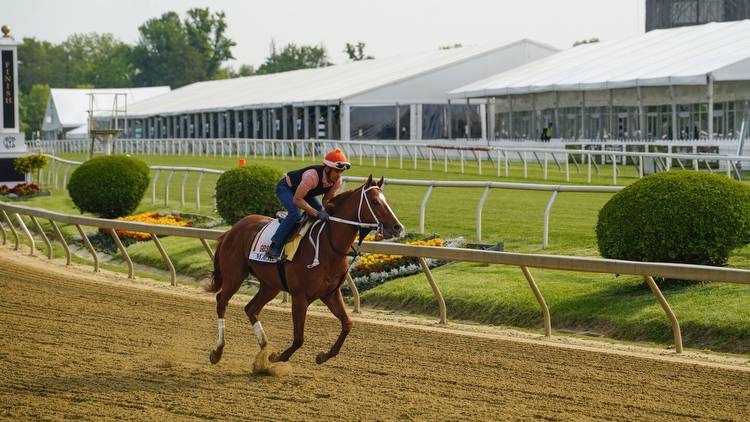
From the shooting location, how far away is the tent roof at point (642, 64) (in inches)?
1258

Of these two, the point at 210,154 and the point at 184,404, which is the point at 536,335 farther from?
the point at 210,154

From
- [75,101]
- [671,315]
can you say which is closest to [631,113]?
[671,315]

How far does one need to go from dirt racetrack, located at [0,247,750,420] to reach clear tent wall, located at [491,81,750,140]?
24.6m

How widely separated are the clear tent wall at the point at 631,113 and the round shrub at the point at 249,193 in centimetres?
1883

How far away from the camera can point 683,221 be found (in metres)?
11.1

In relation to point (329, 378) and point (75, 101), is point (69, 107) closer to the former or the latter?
point (75, 101)

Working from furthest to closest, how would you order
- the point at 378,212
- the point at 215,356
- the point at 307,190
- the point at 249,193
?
the point at 249,193 → the point at 215,356 → the point at 307,190 → the point at 378,212

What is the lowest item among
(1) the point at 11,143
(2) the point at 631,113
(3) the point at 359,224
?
(3) the point at 359,224

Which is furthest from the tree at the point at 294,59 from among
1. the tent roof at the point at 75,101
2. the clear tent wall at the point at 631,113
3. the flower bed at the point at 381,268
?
the flower bed at the point at 381,268

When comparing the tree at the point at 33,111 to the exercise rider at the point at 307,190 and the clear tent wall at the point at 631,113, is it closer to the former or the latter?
the clear tent wall at the point at 631,113

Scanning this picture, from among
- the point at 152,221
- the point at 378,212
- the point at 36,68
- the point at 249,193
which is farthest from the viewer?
the point at 36,68

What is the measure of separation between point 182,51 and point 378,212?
12121 cm

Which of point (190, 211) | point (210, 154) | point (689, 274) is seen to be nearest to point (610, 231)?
point (689, 274)

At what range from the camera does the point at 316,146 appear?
129 ft
